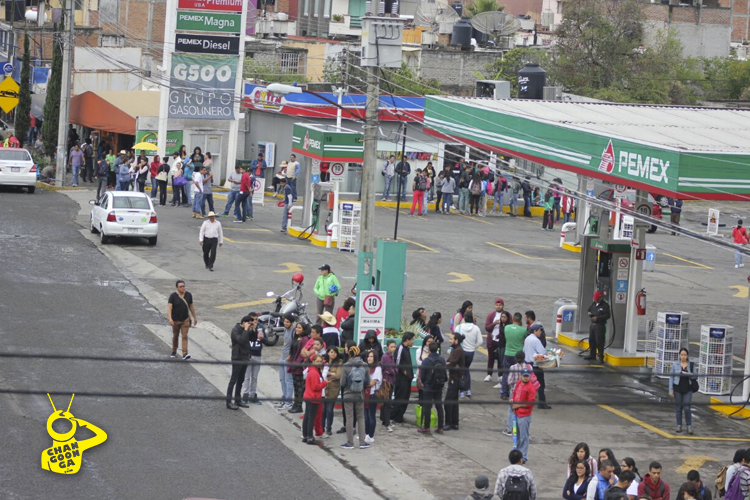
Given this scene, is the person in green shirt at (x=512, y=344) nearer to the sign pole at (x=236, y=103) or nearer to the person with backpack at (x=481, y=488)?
the person with backpack at (x=481, y=488)

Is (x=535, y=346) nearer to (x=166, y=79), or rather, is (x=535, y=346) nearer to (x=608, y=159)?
(x=608, y=159)

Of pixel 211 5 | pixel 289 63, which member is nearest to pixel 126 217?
pixel 211 5

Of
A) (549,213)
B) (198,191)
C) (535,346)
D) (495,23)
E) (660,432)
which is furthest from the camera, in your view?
(495,23)

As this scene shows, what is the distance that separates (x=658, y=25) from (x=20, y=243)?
183 feet

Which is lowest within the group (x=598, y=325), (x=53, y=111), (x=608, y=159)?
(x=598, y=325)

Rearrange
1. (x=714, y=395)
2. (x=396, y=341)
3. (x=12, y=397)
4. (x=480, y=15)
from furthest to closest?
(x=480, y=15) < (x=714, y=395) < (x=396, y=341) < (x=12, y=397)

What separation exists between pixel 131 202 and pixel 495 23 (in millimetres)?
45067

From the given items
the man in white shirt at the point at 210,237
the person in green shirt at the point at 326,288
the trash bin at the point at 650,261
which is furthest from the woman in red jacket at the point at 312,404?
the trash bin at the point at 650,261

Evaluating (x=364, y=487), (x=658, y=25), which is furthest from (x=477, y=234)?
(x=658, y=25)

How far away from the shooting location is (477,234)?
123ft

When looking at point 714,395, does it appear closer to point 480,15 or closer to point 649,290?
point 649,290

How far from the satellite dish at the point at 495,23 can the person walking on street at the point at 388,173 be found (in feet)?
98.0

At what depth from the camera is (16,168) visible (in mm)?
37875

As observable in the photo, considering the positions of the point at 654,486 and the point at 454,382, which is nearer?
the point at 654,486
